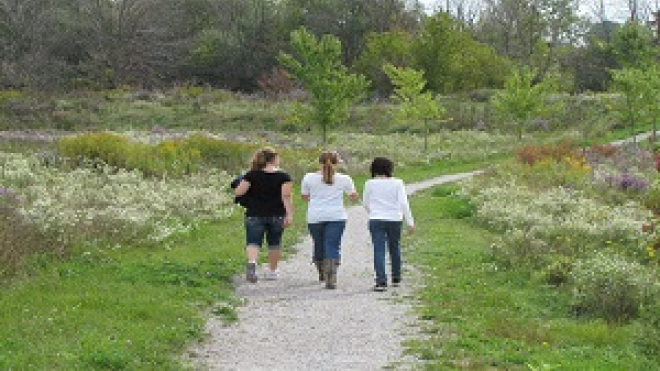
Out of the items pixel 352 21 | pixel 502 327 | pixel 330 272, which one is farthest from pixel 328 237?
pixel 352 21

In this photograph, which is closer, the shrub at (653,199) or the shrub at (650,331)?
the shrub at (650,331)

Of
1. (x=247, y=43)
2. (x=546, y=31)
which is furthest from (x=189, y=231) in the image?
(x=546, y=31)

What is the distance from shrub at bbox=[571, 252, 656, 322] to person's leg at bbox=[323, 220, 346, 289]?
2974 millimetres

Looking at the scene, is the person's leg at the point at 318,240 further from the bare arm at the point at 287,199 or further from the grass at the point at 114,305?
the grass at the point at 114,305

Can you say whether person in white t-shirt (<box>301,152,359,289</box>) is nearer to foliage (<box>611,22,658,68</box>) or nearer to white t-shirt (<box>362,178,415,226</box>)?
white t-shirt (<box>362,178,415,226</box>)

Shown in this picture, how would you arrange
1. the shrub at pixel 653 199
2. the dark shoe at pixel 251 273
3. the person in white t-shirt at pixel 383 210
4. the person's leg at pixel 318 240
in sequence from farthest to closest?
1. the shrub at pixel 653 199
2. the dark shoe at pixel 251 273
3. the person's leg at pixel 318 240
4. the person in white t-shirt at pixel 383 210

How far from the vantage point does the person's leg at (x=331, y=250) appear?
11.2 m

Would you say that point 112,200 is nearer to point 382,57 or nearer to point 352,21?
point 382,57

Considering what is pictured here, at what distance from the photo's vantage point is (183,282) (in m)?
11.0

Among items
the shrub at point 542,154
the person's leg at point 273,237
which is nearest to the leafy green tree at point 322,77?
the shrub at point 542,154

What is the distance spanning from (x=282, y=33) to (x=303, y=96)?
13.8 metres

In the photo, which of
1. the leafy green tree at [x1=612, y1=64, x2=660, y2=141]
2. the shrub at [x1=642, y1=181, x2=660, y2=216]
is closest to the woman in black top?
the shrub at [x1=642, y1=181, x2=660, y2=216]

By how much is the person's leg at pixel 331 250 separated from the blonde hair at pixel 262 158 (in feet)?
3.76

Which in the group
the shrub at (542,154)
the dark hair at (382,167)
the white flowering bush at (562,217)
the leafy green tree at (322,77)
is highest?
the leafy green tree at (322,77)
